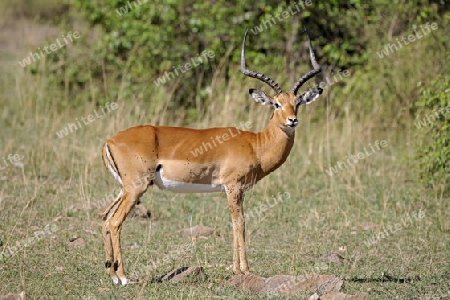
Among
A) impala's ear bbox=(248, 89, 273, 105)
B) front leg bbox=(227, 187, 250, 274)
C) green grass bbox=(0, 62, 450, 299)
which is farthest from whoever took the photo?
impala's ear bbox=(248, 89, 273, 105)

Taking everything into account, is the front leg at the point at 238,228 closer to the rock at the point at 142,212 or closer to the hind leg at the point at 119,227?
the hind leg at the point at 119,227

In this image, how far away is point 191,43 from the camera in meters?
12.7

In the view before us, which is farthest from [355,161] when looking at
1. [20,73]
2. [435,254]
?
[20,73]

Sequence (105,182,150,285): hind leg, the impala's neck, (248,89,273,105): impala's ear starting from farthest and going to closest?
(248,89,273,105): impala's ear, the impala's neck, (105,182,150,285): hind leg

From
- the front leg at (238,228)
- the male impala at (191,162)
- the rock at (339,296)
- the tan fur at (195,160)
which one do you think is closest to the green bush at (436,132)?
the male impala at (191,162)

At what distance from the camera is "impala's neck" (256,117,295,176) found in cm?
664

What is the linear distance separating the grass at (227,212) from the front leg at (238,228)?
16cm

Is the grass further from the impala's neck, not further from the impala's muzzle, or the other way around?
the impala's muzzle

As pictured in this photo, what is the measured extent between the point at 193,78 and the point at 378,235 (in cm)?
574

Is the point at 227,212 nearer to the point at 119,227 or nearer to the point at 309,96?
the point at 309,96

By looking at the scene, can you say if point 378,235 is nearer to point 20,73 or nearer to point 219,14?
point 219,14

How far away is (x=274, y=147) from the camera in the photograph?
6.67 metres

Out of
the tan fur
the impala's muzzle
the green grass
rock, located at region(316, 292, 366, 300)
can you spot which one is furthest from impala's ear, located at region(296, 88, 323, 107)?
rock, located at region(316, 292, 366, 300)

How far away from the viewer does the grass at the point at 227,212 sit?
6234mm
